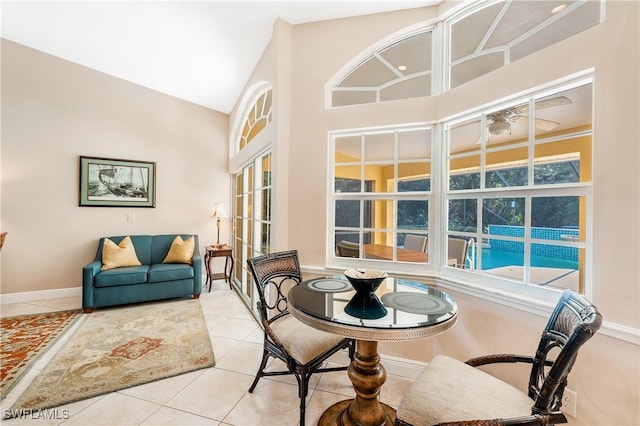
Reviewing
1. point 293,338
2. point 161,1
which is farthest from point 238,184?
point 293,338

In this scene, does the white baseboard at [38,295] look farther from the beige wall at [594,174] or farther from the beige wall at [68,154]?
the beige wall at [594,174]

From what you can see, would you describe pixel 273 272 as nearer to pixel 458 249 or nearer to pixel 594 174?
pixel 458 249

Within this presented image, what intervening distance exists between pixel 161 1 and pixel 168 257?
10.5 feet

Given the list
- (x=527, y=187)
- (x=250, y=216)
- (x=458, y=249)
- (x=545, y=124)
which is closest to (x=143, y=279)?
(x=250, y=216)

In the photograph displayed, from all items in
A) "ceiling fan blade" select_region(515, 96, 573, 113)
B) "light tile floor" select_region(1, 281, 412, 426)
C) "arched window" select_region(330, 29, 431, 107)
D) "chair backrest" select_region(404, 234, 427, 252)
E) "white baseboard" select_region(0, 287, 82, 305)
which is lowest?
"light tile floor" select_region(1, 281, 412, 426)

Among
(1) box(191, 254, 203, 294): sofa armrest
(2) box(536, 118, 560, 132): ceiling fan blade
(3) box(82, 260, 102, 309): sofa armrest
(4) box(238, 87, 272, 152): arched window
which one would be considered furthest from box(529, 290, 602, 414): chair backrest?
(3) box(82, 260, 102, 309): sofa armrest

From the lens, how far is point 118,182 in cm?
416

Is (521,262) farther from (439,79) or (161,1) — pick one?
(161,1)

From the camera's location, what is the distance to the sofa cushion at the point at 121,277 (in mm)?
3377

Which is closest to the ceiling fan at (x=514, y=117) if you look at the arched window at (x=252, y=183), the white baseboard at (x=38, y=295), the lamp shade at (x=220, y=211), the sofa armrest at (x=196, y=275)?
the arched window at (x=252, y=183)

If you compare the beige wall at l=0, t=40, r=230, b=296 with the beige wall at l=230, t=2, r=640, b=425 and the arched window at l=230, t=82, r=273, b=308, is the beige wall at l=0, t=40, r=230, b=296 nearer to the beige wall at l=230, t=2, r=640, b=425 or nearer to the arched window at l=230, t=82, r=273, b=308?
the arched window at l=230, t=82, r=273, b=308

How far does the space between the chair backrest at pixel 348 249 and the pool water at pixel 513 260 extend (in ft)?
3.16

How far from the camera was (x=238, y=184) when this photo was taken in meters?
4.79

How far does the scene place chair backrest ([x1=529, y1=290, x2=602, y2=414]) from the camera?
904mm
